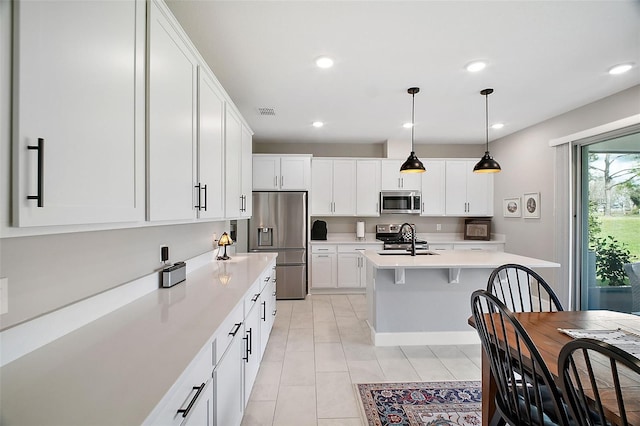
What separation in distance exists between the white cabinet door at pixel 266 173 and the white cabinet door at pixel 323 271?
4.44 ft

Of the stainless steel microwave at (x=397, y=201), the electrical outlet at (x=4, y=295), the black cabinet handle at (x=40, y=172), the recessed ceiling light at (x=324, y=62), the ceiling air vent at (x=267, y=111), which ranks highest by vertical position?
the ceiling air vent at (x=267, y=111)

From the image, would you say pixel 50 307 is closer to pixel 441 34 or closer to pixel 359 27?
pixel 359 27

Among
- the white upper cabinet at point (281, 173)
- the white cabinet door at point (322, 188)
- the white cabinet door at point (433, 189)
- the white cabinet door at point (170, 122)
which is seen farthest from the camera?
the white cabinet door at point (433, 189)

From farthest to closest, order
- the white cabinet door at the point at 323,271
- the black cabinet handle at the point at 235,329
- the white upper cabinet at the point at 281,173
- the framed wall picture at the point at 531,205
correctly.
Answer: the white cabinet door at the point at 323,271 → the white upper cabinet at the point at 281,173 → the framed wall picture at the point at 531,205 → the black cabinet handle at the point at 235,329

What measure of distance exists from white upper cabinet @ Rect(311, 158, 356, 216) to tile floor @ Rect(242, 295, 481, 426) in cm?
203

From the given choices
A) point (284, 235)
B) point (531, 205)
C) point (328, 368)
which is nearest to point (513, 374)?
point (328, 368)

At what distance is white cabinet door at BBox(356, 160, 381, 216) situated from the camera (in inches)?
209

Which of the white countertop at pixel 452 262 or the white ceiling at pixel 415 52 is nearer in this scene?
the white ceiling at pixel 415 52

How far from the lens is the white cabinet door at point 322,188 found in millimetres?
5242

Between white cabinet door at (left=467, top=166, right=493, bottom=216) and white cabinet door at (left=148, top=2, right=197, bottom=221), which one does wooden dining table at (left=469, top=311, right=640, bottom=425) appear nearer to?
white cabinet door at (left=148, top=2, right=197, bottom=221)

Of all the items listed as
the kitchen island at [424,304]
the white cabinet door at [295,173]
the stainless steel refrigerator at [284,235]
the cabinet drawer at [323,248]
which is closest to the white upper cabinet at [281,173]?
the white cabinet door at [295,173]

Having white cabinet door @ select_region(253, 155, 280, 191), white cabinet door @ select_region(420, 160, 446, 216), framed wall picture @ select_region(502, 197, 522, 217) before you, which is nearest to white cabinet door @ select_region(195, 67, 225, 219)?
white cabinet door @ select_region(253, 155, 280, 191)

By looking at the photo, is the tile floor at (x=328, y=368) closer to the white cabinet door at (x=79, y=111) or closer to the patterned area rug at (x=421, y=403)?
the patterned area rug at (x=421, y=403)

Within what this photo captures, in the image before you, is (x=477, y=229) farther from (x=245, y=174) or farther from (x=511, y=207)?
(x=245, y=174)
